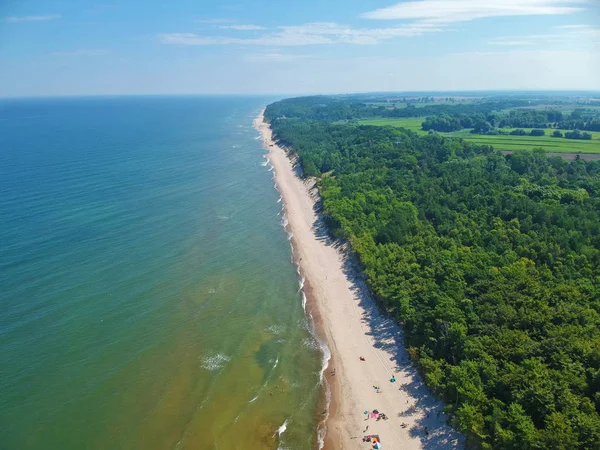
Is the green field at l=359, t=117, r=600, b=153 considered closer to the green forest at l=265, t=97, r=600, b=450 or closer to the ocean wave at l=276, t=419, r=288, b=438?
Result: the green forest at l=265, t=97, r=600, b=450

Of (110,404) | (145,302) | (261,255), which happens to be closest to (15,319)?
(145,302)

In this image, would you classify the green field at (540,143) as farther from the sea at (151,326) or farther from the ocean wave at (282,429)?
the ocean wave at (282,429)

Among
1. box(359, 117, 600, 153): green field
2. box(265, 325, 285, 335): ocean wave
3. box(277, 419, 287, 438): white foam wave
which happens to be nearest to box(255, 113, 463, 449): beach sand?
box(277, 419, 287, 438): white foam wave

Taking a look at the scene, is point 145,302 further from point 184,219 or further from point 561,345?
point 561,345

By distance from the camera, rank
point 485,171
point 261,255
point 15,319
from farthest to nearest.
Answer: point 485,171, point 261,255, point 15,319

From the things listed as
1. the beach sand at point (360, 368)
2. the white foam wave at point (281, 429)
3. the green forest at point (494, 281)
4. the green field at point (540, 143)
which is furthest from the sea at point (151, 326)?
the green field at point (540, 143)

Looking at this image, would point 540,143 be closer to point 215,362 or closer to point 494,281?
point 494,281
